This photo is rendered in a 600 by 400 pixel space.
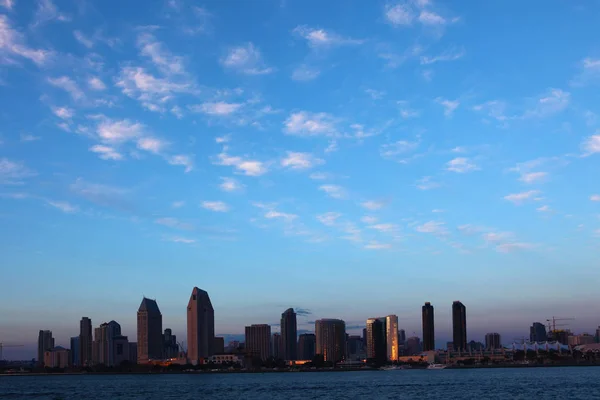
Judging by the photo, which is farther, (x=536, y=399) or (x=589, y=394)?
(x=589, y=394)

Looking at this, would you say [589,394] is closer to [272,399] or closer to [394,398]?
[394,398]

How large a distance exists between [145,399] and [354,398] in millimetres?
37263

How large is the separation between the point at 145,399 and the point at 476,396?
57.0 meters

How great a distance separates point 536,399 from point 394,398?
2304 cm

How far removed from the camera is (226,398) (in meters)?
120

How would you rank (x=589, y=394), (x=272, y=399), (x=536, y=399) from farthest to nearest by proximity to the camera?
(x=272, y=399) → (x=589, y=394) → (x=536, y=399)

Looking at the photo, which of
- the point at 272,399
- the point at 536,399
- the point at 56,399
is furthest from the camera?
the point at 56,399

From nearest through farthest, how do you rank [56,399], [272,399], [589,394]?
[589,394]
[272,399]
[56,399]

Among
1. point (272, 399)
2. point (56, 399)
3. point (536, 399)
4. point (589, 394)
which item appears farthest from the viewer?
point (56, 399)

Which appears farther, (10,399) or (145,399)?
(10,399)

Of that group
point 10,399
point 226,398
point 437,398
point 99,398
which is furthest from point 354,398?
point 10,399

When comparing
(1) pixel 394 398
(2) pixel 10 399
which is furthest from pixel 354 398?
(2) pixel 10 399

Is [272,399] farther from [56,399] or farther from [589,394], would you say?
[589,394]

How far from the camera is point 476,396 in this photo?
364 feet
